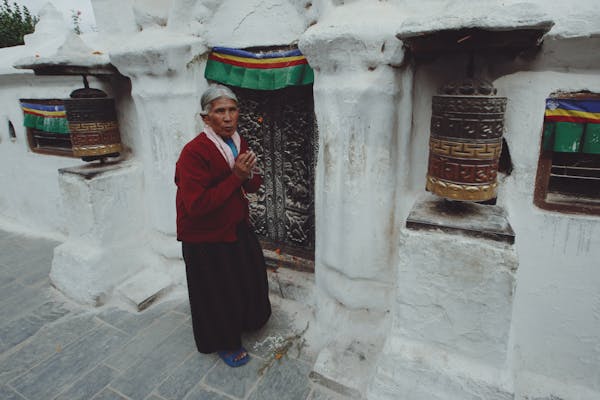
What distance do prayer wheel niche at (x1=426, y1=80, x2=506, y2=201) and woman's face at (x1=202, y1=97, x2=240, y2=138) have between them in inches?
52.8

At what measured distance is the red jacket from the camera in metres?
2.53

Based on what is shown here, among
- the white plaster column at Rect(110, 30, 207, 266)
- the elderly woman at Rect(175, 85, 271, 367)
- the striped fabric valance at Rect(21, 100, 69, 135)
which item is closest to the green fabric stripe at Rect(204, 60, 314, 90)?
the white plaster column at Rect(110, 30, 207, 266)

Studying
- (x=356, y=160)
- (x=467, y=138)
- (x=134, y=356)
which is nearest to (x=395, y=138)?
(x=356, y=160)

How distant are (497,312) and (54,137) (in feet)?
18.9

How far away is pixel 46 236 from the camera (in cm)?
583

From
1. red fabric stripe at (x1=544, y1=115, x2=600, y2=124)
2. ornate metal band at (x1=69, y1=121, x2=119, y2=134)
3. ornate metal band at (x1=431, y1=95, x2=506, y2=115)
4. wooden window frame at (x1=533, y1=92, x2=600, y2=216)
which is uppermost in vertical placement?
ornate metal band at (x1=69, y1=121, x2=119, y2=134)

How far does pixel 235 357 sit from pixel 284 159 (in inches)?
70.0

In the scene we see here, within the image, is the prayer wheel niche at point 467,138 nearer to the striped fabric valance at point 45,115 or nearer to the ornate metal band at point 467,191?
the ornate metal band at point 467,191

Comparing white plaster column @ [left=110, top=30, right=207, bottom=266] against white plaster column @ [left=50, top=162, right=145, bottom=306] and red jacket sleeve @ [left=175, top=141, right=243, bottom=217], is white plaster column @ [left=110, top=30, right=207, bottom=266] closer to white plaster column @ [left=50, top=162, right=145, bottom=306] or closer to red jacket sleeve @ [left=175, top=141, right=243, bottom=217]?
white plaster column @ [left=50, top=162, right=145, bottom=306]

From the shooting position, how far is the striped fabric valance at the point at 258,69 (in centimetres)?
305

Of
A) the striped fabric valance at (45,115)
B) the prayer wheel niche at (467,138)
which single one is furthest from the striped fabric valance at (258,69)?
the striped fabric valance at (45,115)

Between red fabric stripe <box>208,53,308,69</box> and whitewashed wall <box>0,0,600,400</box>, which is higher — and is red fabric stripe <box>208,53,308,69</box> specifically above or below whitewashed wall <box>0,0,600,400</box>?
above

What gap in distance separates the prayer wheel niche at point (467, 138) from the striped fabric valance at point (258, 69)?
1329 millimetres

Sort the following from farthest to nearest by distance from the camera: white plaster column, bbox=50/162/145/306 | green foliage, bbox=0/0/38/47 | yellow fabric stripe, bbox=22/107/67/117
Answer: green foliage, bbox=0/0/38/47 → yellow fabric stripe, bbox=22/107/67/117 → white plaster column, bbox=50/162/145/306
